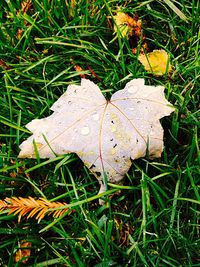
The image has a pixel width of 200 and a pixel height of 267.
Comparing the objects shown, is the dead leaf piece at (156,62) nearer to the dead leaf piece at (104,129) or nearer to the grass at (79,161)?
the grass at (79,161)

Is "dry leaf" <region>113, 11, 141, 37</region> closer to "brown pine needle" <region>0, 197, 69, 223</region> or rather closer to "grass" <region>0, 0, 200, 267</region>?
"grass" <region>0, 0, 200, 267</region>

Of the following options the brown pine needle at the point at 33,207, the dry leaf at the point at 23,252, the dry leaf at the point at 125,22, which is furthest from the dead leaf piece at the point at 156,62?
the dry leaf at the point at 23,252

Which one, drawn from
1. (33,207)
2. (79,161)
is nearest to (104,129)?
(79,161)

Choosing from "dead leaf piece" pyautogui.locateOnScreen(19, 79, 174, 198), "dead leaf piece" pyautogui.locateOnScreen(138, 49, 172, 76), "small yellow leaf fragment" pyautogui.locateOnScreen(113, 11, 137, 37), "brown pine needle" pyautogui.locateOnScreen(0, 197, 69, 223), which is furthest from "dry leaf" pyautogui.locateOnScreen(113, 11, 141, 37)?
"brown pine needle" pyautogui.locateOnScreen(0, 197, 69, 223)

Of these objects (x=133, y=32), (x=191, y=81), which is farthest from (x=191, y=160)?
(x=133, y=32)

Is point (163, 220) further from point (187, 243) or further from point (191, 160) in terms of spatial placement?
point (191, 160)
